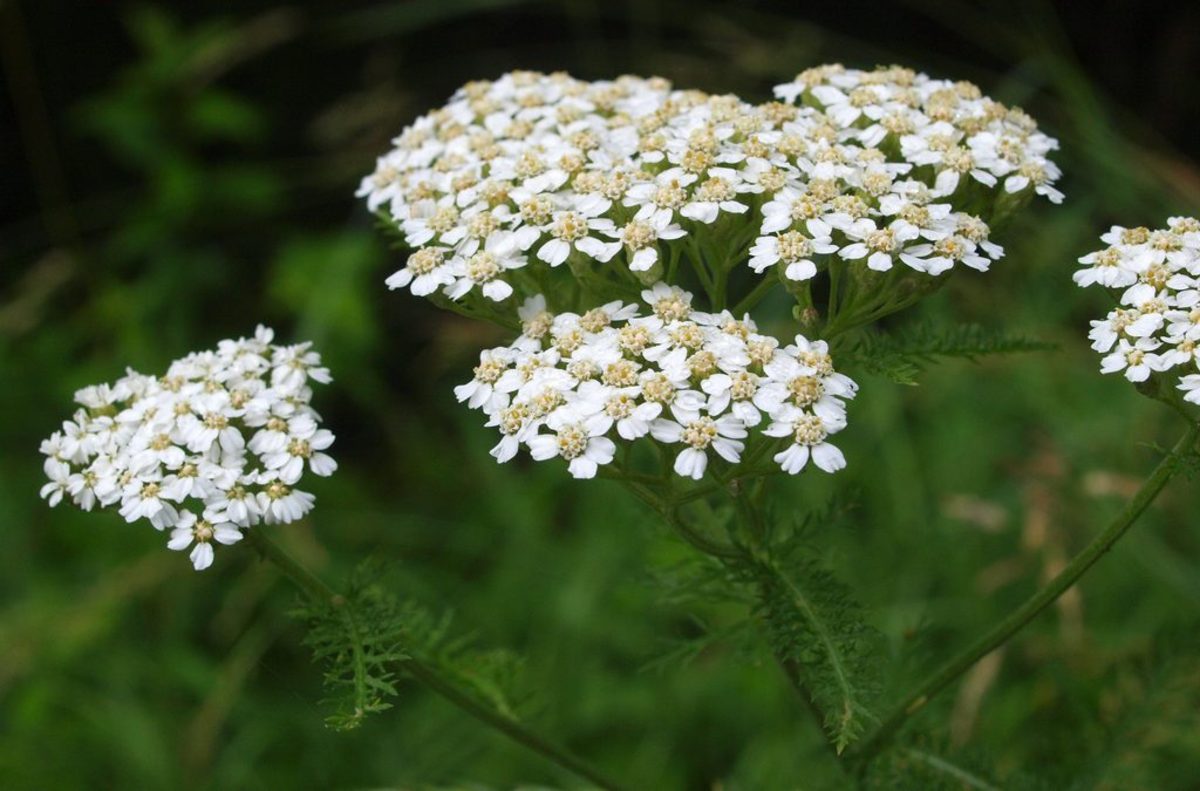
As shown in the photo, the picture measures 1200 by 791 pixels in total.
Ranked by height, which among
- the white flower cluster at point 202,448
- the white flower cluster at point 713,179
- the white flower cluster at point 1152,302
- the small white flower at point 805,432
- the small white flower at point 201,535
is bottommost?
the small white flower at point 201,535

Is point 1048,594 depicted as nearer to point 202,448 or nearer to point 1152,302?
point 1152,302

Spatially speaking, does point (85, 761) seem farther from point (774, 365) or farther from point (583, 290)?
point (774, 365)

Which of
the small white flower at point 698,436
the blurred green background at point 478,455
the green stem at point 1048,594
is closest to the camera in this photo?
the small white flower at point 698,436

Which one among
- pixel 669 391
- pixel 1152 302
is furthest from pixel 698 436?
pixel 1152 302

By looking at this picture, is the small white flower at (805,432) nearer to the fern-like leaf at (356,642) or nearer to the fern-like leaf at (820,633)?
the fern-like leaf at (820,633)

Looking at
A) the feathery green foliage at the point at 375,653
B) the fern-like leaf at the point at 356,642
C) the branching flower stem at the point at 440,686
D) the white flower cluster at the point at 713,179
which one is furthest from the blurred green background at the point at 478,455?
the white flower cluster at the point at 713,179

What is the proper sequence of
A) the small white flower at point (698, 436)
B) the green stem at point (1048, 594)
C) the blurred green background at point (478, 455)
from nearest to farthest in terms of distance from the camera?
the small white flower at point (698, 436) → the green stem at point (1048, 594) → the blurred green background at point (478, 455)

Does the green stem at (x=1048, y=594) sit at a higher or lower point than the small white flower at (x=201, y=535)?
lower
